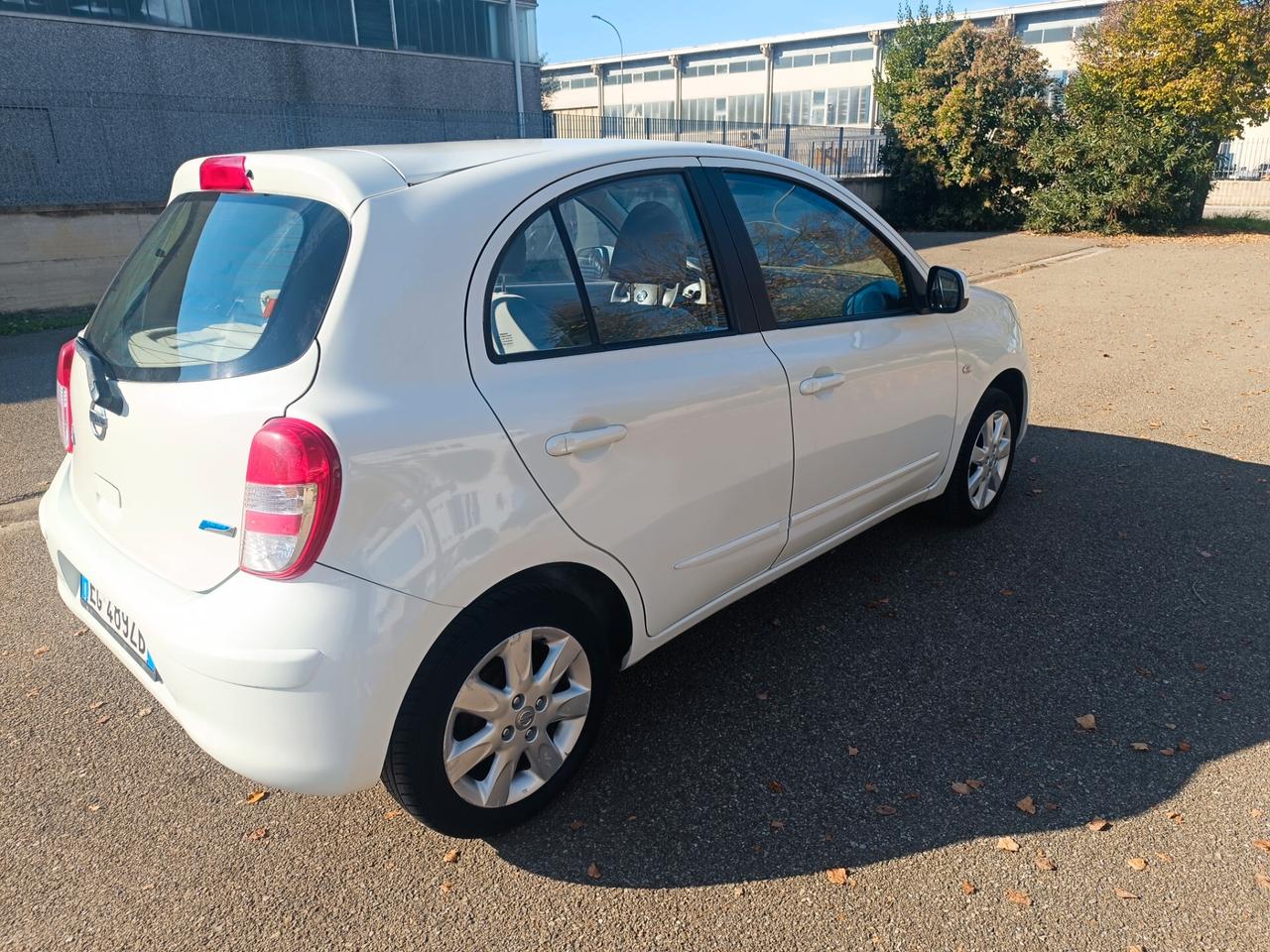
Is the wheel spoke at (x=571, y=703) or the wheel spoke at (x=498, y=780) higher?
the wheel spoke at (x=571, y=703)

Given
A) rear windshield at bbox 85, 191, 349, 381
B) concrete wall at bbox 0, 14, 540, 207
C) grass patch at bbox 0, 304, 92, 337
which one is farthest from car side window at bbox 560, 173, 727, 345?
concrete wall at bbox 0, 14, 540, 207

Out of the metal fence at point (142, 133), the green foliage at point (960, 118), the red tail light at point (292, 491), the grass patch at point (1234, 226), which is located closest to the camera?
the red tail light at point (292, 491)

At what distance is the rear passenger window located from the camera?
2.49 m

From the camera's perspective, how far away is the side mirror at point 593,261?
2.65 metres

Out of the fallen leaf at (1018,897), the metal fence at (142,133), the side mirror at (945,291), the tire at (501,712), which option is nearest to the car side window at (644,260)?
the tire at (501,712)

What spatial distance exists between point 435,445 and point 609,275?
866 millimetres

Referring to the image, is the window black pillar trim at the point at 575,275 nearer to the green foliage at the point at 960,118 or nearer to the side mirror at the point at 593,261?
the side mirror at the point at 593,261

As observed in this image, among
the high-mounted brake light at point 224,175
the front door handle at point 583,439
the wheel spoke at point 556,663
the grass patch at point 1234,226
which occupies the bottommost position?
the grass patch at point 1234,226

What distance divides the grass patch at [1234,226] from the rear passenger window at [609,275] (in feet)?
75.3

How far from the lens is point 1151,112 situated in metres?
20.7

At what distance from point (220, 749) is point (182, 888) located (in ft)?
1.72

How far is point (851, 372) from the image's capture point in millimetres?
3408

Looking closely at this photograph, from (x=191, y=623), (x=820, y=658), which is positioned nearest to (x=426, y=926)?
(x=191, y=623)

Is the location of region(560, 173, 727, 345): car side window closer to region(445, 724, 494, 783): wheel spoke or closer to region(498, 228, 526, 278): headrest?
region(498, 228, 526, 278): headrest
